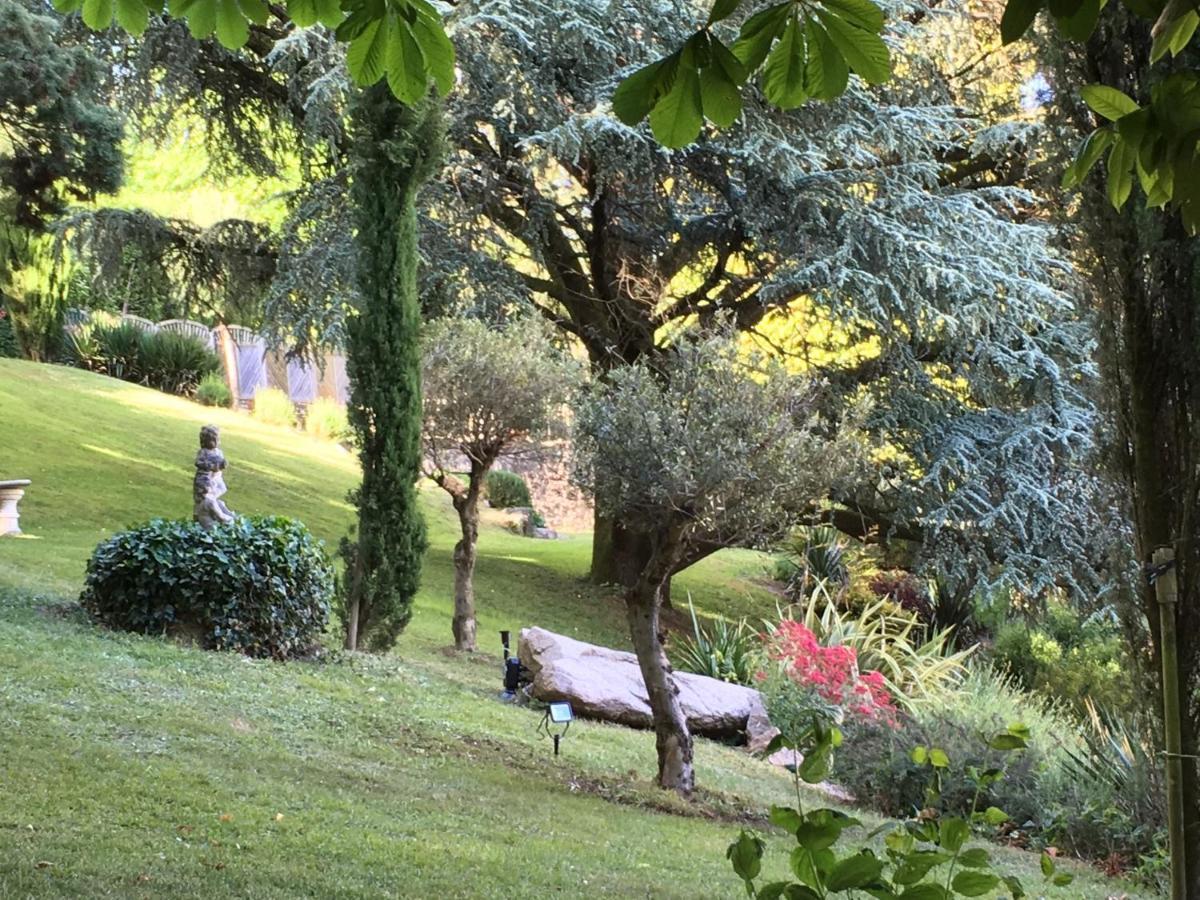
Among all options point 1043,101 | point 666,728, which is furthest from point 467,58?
point 1043,101

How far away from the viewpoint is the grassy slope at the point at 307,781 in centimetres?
425

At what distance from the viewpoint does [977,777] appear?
2090 mm

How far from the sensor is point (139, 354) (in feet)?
81.7

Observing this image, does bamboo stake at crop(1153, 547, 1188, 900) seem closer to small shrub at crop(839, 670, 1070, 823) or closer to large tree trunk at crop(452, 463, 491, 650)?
small shrub at crop(839, 670, 1070, 823)

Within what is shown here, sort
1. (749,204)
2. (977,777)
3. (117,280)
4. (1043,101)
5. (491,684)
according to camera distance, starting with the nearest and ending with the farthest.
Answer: (977,777), (1043,101), (491,684), (749,204), (117,280)

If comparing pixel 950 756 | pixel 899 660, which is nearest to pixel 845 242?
pixel 899 660

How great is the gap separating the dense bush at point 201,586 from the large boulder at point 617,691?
2.31m

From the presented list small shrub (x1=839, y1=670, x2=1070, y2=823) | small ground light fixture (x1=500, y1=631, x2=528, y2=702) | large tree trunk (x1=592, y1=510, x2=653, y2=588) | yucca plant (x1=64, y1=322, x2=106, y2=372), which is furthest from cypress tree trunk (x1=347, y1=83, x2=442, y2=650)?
yucca plant (x1=64, y1=322, x2=106, y2=372)

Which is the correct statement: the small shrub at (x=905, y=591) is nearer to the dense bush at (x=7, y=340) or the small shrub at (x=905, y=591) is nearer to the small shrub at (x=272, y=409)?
the small shrub at (x=272, y=409)

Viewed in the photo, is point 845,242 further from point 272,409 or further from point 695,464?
point 272,409

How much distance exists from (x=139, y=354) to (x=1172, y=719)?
80.9ft

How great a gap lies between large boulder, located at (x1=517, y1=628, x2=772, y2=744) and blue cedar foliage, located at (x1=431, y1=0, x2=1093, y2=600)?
265 cm

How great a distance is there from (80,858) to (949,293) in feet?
35.5

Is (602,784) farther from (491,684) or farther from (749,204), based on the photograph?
(749,204)
